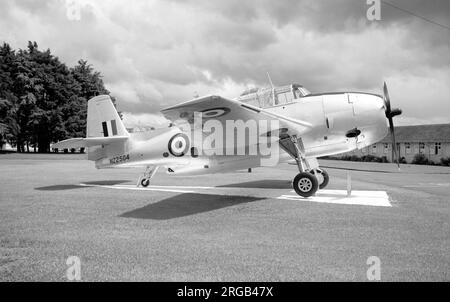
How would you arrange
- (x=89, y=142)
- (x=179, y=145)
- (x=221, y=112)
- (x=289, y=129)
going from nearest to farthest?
(x=221, y=112), (x=289, y=129), (x=179, y=145), (x=89, y=142)

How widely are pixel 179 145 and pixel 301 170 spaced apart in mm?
5055

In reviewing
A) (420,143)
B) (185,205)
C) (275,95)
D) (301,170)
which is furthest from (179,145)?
(420,143)

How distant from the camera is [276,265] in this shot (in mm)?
4254

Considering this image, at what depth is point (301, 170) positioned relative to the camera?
10852 mm

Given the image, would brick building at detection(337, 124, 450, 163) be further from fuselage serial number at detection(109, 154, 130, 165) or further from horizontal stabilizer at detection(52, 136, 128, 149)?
horizontal stabilizer at detection(52, 136, 128, 149)

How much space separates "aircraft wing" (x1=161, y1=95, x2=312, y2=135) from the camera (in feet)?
26.2

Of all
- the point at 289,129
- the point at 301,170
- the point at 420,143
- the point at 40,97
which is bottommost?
the point at 301,170

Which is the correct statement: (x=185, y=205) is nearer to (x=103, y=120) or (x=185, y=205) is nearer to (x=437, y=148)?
(x=103, y=120)

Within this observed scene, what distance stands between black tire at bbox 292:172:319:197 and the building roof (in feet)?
194

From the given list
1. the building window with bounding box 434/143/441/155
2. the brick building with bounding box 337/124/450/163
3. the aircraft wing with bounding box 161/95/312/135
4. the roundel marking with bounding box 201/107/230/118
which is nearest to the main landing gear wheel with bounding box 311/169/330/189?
the aircraft wing with bounding box 161/95/312/135
